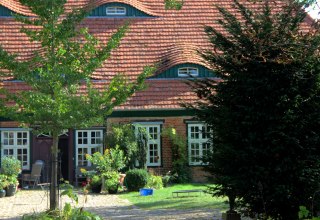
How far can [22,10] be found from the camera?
2970 cm

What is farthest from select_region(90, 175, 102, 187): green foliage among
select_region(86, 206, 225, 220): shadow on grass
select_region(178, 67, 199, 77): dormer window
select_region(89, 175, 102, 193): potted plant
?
select_region(178, 67, 199, 77): dormer window

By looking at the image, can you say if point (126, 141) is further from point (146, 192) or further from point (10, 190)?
point (10, 190)

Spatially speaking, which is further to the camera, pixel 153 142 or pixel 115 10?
pixel 115 10

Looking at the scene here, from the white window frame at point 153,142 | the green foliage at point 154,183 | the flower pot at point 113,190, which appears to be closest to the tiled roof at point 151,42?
the white window frame at point 153,142

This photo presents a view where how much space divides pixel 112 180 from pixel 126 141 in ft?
8.38

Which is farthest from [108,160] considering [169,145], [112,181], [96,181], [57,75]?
[57,75]

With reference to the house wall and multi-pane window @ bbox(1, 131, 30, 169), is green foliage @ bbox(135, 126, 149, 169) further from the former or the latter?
multi-pane window @ bbox(1, 131, 30, 169)

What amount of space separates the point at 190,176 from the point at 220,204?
840 cm

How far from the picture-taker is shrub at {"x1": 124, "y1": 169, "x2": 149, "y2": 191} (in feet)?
76.4

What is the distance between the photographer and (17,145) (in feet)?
88.0

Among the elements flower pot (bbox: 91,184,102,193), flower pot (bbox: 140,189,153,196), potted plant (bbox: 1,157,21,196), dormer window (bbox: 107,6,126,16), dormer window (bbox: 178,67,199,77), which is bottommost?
flower pot (bbox: 140,189,153,196)

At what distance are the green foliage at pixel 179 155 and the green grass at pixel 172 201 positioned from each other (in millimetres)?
3587

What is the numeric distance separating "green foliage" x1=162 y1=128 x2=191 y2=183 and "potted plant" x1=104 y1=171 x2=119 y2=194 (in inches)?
139

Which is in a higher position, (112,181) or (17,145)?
(17,145)
